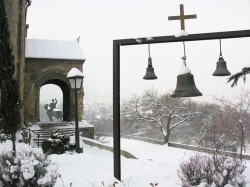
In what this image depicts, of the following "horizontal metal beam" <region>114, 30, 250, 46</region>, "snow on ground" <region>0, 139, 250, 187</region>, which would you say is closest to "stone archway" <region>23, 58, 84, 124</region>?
"snow on ground" <region>0, 139, 250, 187</region>

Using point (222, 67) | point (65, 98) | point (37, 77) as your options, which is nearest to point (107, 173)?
point (222, 67)

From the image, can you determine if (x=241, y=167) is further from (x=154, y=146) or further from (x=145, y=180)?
(x=154, y=146)

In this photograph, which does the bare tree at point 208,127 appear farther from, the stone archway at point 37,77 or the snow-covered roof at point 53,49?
the snow-covered roof at point 53,49

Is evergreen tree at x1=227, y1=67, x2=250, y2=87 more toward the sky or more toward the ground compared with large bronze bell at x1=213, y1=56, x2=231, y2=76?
more toward the ground

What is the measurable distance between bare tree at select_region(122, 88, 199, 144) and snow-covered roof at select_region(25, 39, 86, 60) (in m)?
13.1

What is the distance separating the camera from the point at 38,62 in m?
18.8

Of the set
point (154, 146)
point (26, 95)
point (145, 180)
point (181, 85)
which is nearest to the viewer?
point (181, 85)

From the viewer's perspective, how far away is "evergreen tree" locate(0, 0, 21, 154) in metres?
7.78

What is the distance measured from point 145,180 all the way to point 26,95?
15073mm

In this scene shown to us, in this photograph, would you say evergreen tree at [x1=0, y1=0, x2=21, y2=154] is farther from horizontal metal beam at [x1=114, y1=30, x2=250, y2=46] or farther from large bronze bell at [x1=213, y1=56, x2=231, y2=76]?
large bronze bell at [x1=213, y1=56, x2=231, y2=76]

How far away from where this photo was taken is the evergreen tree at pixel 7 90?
7.78 m

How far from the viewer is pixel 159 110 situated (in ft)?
98.6

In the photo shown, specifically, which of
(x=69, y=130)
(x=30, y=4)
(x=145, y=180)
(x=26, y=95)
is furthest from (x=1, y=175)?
(x=30, y=4)

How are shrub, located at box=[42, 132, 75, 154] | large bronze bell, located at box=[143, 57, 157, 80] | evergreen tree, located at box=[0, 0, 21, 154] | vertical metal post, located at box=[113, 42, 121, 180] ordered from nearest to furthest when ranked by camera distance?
vertical metal post, located at box=[113, 42, 121, 180] < large bronze bell, located at box=[143, 57, 157, 80] < evergreen tree, located at box=[0, 0, 21, 154] < shrub, located at box=[42, 132, 75, 154]
